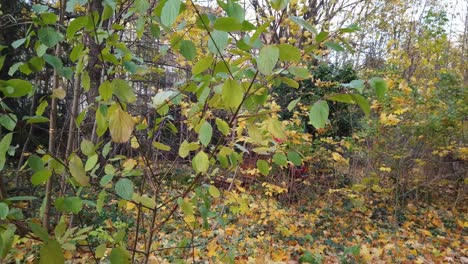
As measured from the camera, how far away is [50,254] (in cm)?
73

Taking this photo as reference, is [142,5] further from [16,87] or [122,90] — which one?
[16,87]

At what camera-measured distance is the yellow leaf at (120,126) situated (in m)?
0.78

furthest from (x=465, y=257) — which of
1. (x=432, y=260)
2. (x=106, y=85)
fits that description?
(x=106, y=85)

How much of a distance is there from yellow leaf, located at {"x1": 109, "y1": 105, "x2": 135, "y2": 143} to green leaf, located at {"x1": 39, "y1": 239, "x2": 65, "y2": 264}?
0.29 m

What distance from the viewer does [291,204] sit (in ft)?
18.1

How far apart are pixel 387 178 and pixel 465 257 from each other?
5.48 ft

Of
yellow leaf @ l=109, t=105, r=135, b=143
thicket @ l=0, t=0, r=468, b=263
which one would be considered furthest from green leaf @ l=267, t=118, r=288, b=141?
yellow leaf @ l=109, t=105, r=135, b=143

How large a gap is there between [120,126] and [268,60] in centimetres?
41

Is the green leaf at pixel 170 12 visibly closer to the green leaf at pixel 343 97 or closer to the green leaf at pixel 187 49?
the green leaf at pixel 187 49

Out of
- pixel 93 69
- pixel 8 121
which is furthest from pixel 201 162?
pixel 93 69

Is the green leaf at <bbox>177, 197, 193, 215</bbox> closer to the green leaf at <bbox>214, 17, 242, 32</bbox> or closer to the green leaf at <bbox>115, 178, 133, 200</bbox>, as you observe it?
the green leaf at <bbox>115, 178, 133, 200</bbox>

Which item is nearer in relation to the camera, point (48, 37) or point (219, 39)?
point (219, 39)

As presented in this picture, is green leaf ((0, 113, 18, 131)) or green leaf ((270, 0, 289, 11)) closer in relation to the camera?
green leaf ((270, 0, 289, 11))

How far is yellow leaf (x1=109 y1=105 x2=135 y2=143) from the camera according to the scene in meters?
0.78
